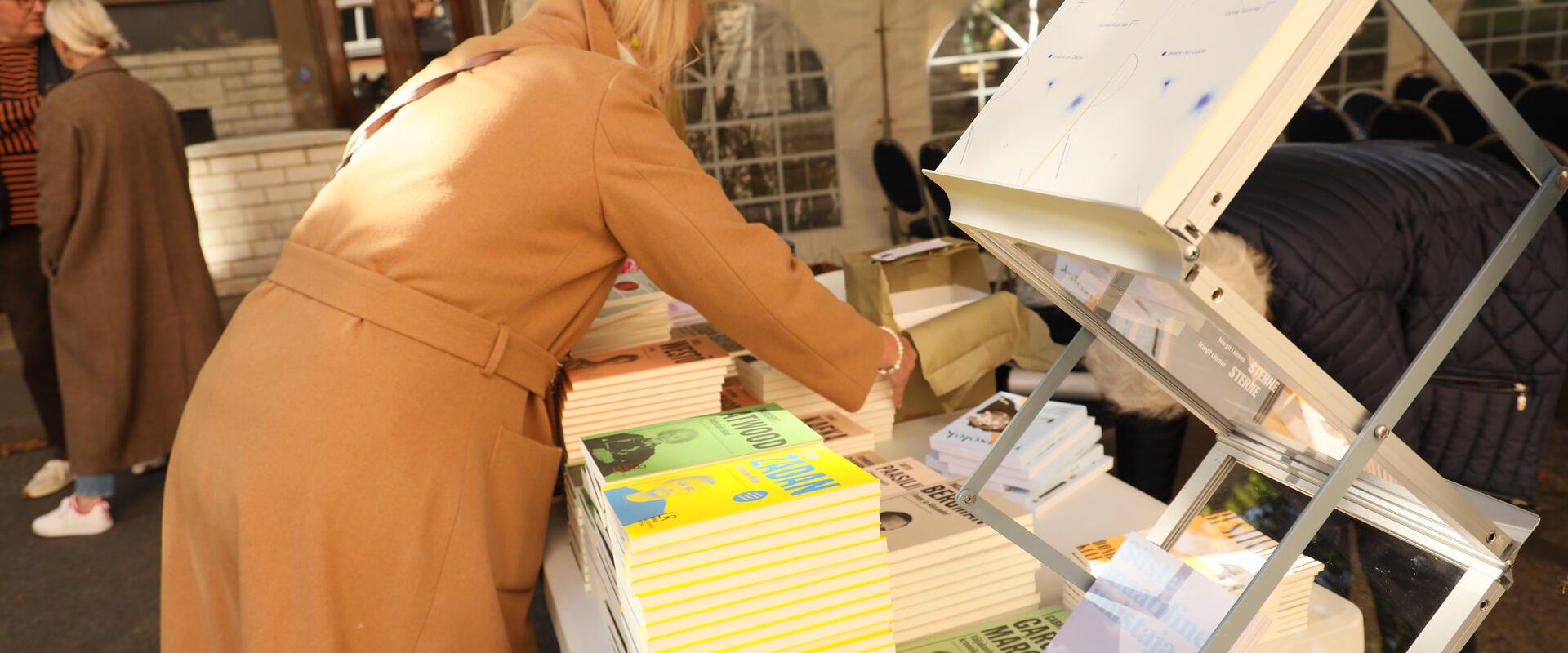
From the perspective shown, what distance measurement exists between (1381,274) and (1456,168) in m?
0.29

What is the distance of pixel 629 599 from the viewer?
963 millimetres

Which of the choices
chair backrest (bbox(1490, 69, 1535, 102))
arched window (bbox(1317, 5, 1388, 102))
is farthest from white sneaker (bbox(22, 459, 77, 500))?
chair backrest (bbox(1490, 69, 1535, 102))

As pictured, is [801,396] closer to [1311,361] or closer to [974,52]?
[1311,361]

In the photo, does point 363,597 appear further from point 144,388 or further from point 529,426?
point 144,388

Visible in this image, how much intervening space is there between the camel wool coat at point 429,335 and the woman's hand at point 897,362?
366 millimetres

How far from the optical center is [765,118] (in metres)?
6.33

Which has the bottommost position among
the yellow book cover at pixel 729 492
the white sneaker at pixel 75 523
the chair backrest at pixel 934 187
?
the white sneaker at pixel 75 523

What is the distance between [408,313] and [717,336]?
79 centimetres

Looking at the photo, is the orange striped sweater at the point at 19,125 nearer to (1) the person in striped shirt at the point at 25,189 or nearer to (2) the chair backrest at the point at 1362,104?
(1) the person in striped shirt at the point at 25,189

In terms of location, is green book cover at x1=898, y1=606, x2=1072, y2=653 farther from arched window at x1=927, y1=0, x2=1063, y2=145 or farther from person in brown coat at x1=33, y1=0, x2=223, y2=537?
arched window at x1=927, y1=0, x2=1063, y2=145

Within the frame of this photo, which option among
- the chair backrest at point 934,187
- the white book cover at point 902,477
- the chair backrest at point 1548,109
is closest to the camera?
the white book cover at point 902,477

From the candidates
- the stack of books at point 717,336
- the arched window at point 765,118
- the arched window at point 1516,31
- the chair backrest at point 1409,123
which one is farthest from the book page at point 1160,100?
the arched window at point 1516,31

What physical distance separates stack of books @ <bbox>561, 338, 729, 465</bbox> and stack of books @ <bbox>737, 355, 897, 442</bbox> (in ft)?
0.51

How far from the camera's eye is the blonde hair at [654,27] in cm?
149
